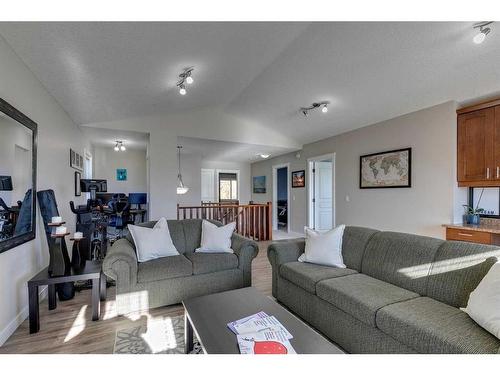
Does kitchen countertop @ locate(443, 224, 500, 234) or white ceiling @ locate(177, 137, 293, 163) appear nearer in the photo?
kitchen countertop @ locate(443, 224, 500, 234)

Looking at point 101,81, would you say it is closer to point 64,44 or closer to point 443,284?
point 64,44

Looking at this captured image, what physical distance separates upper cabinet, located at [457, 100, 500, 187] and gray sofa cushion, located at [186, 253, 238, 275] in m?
3.24

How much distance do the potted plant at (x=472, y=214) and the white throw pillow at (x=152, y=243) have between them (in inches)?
148

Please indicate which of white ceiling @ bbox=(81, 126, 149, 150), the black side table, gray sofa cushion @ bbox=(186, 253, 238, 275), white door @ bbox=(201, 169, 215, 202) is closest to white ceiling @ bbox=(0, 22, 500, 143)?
white ceiling @ bbox=(81, 126, 149, 150)

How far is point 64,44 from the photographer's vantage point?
2.15 meters

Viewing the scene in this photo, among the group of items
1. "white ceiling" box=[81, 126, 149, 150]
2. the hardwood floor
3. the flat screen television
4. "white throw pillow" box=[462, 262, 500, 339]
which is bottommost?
the hardwood floor

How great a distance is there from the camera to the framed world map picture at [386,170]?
13.7ft

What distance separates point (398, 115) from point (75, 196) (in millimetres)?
5638

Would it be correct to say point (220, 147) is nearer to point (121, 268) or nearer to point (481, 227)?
point (121, 268)

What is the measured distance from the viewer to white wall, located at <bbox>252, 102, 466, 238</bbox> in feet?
11.8

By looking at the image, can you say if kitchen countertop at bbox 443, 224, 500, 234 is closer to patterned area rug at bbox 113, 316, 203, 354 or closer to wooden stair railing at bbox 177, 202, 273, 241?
patterned area rug at bbox 113, 316, 203, 354

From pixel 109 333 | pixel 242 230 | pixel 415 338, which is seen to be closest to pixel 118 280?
pixel 109 333

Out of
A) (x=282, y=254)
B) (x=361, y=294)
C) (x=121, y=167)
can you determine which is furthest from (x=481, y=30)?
(x=121, y=167)

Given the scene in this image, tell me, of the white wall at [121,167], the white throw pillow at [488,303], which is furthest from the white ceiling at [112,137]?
the white throw pillow at [488,303]
